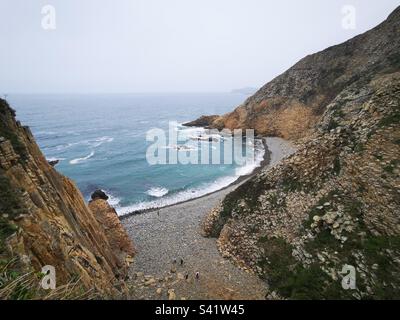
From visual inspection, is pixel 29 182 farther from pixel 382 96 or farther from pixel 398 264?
pixel 382 96

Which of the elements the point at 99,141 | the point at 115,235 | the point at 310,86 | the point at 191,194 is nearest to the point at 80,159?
the point at 99,141

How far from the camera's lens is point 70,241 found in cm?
1299

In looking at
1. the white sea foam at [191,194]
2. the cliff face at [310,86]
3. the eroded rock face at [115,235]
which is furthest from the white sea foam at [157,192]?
the cliff face at [310,86]

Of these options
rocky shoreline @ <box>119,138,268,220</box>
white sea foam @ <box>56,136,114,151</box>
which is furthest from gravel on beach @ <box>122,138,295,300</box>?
white sea foam @ <box>56,136,114,151</box>

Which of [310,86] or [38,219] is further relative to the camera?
[310,86]

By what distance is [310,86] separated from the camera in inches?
2359

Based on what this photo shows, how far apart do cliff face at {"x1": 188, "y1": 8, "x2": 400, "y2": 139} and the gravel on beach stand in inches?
1432

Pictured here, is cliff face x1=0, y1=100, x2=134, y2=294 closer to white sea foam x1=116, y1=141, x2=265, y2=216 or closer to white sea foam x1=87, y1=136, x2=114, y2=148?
white sea foam x1=116, y1=141, x2=265, y2=216

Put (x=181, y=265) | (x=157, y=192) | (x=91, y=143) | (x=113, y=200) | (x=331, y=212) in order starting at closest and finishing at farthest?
(x=331, y=212) → (x=181, y=265) → (x=113, y=200) → (x=157, y=192) → (x=91, y=143)

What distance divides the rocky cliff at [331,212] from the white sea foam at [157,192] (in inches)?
571

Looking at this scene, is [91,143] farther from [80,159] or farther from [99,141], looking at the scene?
[80,159]

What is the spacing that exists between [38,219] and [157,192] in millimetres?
28815
